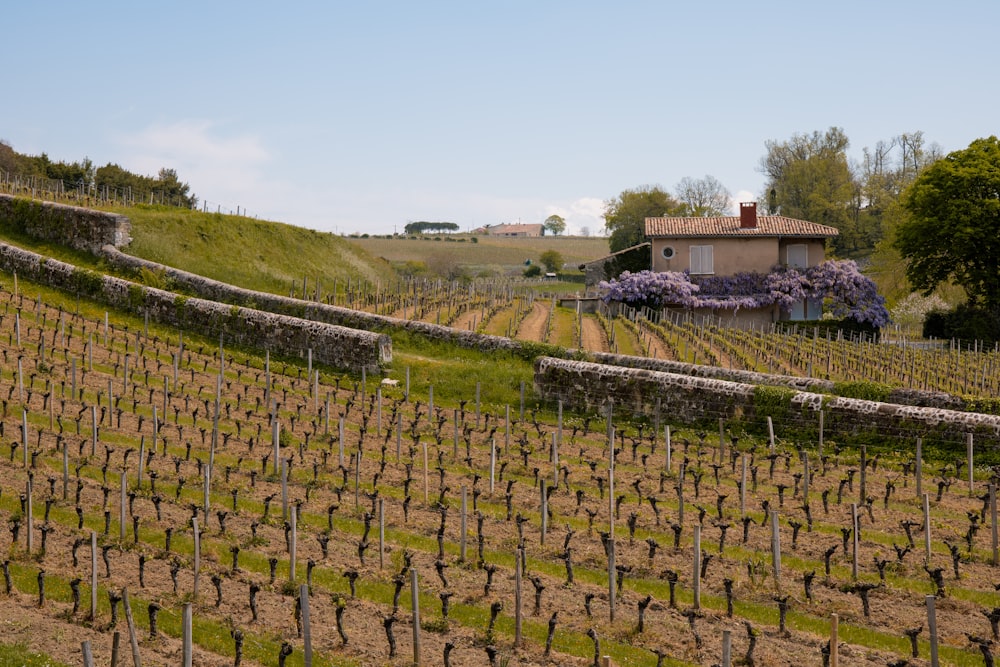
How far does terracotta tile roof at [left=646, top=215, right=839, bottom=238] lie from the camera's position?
51.6 metres

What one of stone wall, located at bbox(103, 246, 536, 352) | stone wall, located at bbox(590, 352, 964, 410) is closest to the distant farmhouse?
stone wall, located at bbox(103, 246, 536, 352)

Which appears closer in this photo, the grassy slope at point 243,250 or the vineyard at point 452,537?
the vineyard at point 452,537

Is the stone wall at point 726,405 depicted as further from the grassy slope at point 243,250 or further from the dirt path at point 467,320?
the grassy slope at point 243,250

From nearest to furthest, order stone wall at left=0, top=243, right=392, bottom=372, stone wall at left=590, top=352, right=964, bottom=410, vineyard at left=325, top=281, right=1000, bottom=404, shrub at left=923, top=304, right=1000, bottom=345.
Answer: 1. stone wall at left=590, top=352, right=964, bottom=410
2. stone wall at left=0, top=243, right=392, bottom=372
3. vineyard at left=325, top=281, right=1000, bottom=404
4. shrub at left=923, top=304, right=1000, bottom=345

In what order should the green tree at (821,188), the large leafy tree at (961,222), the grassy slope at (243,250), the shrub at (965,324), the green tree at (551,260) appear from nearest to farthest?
the grassy slope at (243,250), the large leafy tree at (961,222), the shrub at (965,324), the green tree at (821,188), the green tree at (551,260)

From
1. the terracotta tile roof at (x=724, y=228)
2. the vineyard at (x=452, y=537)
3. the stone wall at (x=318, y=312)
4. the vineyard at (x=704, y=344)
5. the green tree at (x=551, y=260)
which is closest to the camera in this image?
the vineyard at (x=452, y=537)

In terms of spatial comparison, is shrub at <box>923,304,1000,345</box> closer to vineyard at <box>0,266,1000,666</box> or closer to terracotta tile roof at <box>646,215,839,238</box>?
terracotta tile roof at <box>646,215,839,238</box>

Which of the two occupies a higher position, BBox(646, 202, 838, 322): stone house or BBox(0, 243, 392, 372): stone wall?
BBox(646, 202, 838, 322): stone house

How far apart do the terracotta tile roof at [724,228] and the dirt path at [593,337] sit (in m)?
10.9

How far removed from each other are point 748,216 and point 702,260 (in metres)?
3.43

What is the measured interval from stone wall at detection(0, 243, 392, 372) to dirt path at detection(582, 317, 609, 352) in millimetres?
8038

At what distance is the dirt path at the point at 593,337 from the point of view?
3400 centimetres

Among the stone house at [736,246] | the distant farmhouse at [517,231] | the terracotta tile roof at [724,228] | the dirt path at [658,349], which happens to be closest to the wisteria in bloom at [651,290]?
the stone house at [736,246]

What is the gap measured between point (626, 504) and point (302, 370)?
42.8 feet
